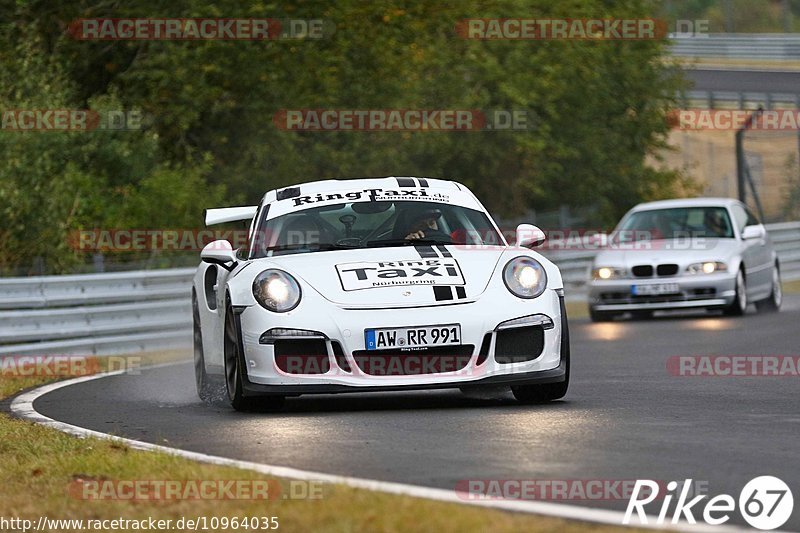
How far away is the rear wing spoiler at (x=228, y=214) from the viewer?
1241 centimetres

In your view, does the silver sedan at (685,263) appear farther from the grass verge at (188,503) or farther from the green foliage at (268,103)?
the grass verge at (188,503)

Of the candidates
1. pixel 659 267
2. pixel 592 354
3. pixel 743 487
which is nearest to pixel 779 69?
pixel 659 267

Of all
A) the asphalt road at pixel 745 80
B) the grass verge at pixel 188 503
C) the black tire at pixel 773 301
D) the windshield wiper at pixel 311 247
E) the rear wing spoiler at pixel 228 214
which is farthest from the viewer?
the asphalt road at pixel 745 80

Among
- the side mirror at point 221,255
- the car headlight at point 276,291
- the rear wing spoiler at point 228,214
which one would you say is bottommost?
the car headlight at point 276,291

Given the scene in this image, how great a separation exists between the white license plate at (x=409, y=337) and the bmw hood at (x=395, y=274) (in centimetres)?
15

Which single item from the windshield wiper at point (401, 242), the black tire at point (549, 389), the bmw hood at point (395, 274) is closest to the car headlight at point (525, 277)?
the bmw hood at point (395, 274)

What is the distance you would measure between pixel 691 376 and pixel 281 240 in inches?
131

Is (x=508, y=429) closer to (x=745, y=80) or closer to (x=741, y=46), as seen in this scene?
(x=745, y=80)

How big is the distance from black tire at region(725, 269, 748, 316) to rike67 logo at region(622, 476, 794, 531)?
14.6 meters

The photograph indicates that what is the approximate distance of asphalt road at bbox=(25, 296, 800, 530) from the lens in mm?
7254

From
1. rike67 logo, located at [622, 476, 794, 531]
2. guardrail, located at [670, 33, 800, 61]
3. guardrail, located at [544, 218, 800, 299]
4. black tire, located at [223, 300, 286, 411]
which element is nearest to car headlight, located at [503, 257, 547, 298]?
black tire, located at [223, 300, 286, 411]

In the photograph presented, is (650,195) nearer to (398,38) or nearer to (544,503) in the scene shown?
(398,38)

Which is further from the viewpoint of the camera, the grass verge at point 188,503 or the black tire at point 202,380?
the black tire at point 202,380

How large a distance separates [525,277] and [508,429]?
1.66 metres
